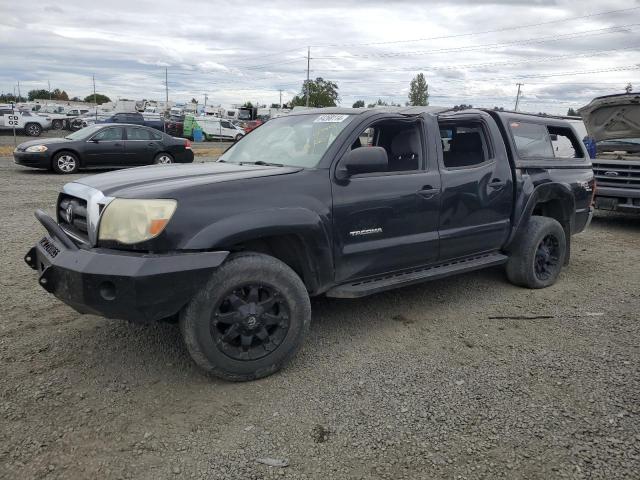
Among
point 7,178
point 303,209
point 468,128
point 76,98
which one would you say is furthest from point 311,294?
point 76,98

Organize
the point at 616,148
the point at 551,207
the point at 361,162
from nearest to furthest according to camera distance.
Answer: the point at 361,162 < the point at 551,207 < the point at 616,148

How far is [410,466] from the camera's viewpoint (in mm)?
2576

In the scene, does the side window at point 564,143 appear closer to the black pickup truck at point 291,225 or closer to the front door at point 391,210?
the black pickup truck at point 291,225

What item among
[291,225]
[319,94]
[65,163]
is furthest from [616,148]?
[319,94]

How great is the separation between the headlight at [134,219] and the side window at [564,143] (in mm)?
4295

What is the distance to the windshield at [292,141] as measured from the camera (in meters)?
3.94

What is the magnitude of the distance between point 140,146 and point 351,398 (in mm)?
13171

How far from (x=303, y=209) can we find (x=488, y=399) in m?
1.63

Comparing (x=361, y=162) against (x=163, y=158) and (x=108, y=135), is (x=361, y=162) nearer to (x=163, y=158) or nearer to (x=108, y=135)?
(x=108, y=135)

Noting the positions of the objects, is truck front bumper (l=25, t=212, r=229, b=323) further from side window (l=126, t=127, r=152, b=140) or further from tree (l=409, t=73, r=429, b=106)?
tree (l=409, t=73, r=429, b=106)

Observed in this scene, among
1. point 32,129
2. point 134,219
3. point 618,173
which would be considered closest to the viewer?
point 134,219

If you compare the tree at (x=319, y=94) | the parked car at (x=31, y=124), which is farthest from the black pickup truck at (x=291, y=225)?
the tree at (x=319, y=94)

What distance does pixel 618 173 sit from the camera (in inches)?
344

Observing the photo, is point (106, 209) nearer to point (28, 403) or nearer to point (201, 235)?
point (201, 235)
